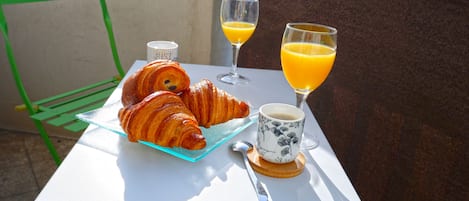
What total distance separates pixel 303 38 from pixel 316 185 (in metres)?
0.24

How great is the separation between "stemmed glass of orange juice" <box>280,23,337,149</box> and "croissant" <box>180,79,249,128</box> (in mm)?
133

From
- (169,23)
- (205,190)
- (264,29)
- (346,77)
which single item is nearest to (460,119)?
(346,77)

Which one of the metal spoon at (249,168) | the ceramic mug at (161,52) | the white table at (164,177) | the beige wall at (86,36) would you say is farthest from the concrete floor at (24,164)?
the metal spoon at (249,168)

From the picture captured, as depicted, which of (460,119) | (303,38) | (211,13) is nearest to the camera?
(303,38)

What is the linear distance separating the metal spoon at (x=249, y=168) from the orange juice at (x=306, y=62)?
0.16 metres

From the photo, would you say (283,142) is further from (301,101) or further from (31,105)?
(31,105)

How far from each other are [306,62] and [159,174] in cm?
32

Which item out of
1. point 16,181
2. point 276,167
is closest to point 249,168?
point 276,167

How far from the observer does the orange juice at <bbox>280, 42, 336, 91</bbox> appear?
688mm

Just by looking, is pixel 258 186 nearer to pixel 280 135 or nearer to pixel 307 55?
pixel 280 135

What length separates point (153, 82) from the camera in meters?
0.69

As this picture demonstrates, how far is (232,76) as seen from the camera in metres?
1.05

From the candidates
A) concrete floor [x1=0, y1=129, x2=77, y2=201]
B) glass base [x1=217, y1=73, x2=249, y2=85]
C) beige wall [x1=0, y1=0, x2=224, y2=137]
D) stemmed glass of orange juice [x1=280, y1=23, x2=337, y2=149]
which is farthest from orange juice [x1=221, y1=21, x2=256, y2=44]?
concrete floor [x1=0, y1=129, x2=77, y2=201]

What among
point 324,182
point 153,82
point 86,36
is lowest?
point 86,36
